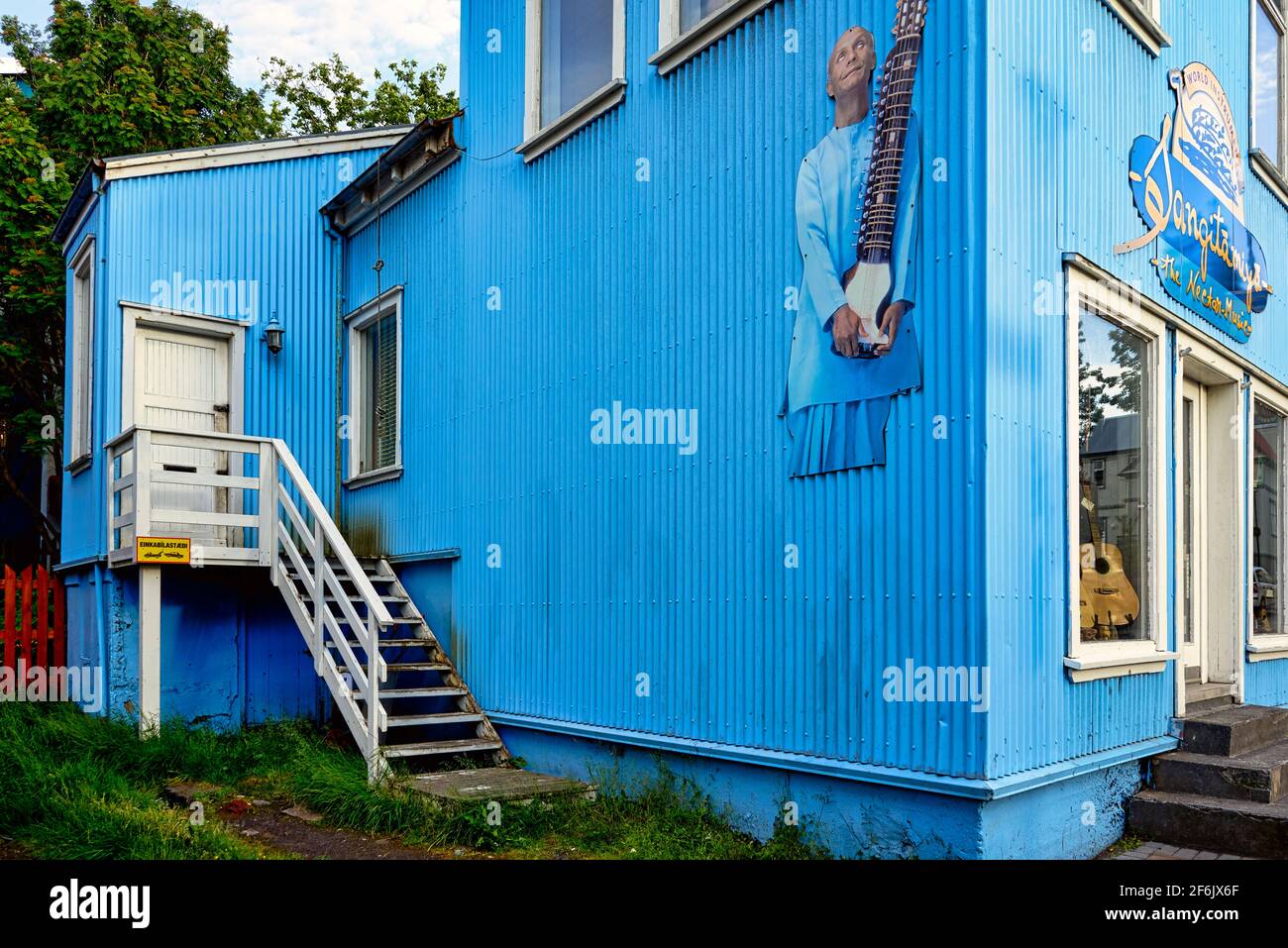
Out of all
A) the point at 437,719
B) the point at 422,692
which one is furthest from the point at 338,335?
the point at 437,719

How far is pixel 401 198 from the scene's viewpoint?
34.9ft

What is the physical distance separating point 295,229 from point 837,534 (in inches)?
299

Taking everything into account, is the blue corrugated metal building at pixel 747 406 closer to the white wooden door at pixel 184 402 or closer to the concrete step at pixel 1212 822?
the white wooden door at pixel 184 402

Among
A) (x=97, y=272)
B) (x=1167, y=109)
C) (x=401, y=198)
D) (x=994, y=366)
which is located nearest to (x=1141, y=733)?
(x=994, y=366)

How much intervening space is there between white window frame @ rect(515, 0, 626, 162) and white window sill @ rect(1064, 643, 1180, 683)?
4846mm

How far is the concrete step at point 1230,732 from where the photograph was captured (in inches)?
264

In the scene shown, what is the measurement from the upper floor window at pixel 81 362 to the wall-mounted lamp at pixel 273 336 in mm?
1646

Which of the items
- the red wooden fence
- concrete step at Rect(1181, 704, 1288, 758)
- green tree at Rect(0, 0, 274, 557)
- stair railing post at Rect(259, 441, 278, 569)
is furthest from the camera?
green tree at Rect(0, 0, 274, 557)

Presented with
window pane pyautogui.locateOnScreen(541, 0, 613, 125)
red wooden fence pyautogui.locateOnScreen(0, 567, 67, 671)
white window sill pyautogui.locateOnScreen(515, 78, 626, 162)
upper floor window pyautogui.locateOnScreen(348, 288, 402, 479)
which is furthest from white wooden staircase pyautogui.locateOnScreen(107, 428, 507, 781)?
window pane pyautogui.locateOnScreen(541, 0, 613, 125)

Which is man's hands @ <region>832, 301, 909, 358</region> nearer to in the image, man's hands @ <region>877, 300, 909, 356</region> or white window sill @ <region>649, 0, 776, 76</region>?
man's hands @ <region>877, 300, 909, 356</region>

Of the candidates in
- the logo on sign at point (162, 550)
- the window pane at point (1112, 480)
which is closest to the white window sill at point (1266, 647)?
the window pane at point (1112, 480)

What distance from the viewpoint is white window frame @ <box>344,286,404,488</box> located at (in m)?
10.5
